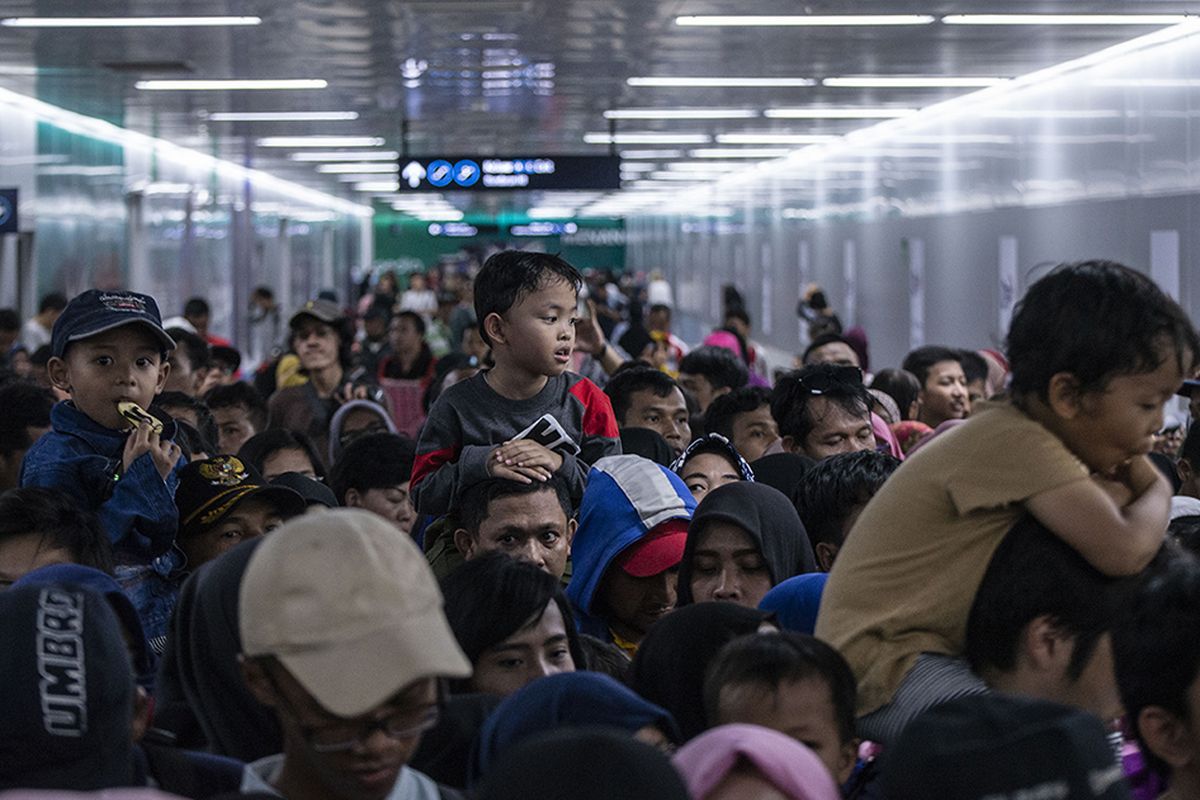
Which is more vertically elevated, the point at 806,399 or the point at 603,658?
the point at 806,399

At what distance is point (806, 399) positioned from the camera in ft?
20.5

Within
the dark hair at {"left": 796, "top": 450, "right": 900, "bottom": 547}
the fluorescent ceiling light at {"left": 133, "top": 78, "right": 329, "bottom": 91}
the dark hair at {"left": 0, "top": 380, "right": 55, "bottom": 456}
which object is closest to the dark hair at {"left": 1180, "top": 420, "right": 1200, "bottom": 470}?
the dark hair at {"left": 796, "top": 450, "right": 900, "bottom": 547}

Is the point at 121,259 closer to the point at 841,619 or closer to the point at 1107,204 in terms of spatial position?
the point at 1107,204

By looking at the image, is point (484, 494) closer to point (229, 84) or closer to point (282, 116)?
point (229, 84)

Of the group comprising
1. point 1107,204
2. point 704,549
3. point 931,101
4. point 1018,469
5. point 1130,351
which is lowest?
point 704,549

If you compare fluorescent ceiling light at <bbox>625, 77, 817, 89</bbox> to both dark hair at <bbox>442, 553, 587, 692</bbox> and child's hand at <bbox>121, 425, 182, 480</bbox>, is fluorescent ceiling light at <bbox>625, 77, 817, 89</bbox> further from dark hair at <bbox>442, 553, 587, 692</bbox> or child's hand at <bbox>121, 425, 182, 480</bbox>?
dark hair at <bbox>442, 553, 587, 692</bbox>

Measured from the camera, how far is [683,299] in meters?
49.7

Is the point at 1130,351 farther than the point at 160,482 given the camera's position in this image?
No

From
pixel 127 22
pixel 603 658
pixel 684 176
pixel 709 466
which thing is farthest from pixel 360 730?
pixel 684 176

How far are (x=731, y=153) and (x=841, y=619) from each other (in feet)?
79.4

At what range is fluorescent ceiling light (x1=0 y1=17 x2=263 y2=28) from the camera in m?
11.3

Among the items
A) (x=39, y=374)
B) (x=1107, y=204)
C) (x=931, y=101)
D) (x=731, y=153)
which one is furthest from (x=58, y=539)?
(x=731, y=153)

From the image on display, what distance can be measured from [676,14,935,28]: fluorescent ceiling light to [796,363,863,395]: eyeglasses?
211 inches

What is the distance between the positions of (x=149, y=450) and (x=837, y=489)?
6.56ft
